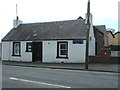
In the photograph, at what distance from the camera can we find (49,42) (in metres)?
26.4

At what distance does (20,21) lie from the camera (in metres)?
33.1

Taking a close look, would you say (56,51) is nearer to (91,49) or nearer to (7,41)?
(91,49)

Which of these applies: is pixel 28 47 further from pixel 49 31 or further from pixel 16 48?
pixel 49 31

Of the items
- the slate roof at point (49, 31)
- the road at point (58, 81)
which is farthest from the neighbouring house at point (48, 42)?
the road at point (58, 81)

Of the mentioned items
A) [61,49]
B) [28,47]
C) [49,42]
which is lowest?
[61,49]

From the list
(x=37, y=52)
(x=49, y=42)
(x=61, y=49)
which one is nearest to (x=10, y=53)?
(x=37, y=52)

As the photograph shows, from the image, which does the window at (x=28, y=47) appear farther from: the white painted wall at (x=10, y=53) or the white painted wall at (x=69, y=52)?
the white painted wall at (x=69, y=52)

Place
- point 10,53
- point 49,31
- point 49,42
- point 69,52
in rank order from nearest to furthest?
point 69,52 → point 49,42 → point 49,31 → point 10,53

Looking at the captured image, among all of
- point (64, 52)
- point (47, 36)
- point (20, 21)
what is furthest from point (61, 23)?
point (20, 21)

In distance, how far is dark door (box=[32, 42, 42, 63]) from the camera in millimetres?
27362

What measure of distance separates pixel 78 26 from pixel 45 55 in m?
→ 5.19

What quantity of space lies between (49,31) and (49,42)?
2262mm

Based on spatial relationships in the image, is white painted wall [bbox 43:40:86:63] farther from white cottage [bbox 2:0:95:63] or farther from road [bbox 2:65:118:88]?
road [bbox 2:65:118:88]

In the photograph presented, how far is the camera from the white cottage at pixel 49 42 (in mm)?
24906
